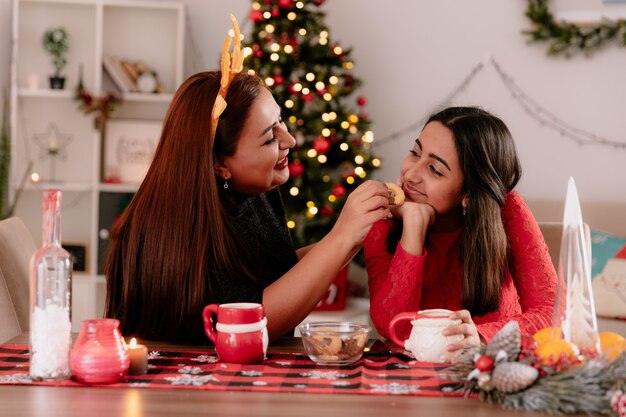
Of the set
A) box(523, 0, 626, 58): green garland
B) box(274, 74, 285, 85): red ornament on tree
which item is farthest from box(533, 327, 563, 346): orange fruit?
box(523, 0, 626, 58): green garland

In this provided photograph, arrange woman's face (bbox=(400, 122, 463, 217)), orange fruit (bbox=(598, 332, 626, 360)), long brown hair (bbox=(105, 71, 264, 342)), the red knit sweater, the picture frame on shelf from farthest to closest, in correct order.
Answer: the picture frame on shelf < woman's face (bbox=(400, 122, 463, 217)) < the red knit sweater < long brown hair (bbox=(105, 71, 264, 342)) < orange fruit (bbox=(598, 332, 626, 360))

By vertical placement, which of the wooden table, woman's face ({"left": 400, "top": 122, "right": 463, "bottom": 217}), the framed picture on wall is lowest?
the wooden table

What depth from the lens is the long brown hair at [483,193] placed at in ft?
6.60

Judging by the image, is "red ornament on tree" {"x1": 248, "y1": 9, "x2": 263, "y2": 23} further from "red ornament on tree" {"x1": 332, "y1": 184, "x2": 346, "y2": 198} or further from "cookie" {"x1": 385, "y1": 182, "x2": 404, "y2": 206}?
"cookie" {"x1": 385, "y1": 182, "x2": 404, "y2": 206}

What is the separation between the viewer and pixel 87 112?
4500mm

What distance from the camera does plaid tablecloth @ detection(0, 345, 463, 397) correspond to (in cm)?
138

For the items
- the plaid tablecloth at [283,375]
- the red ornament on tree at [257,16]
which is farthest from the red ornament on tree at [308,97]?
the plaid tablecloth at [283,375]

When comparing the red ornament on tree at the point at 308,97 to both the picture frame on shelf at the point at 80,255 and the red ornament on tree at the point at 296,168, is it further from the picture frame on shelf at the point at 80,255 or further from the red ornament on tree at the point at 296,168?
the picture frame on shelf at the point at 80,255

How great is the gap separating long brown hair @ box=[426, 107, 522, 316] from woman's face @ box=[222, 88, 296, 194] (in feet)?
1.38

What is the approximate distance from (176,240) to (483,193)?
2.58ft

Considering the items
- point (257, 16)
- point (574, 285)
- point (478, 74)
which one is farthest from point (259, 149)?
point (478, 74)

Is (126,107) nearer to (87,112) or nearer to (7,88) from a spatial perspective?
(87,112)

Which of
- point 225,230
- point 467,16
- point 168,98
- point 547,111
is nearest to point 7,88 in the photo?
point 168,98

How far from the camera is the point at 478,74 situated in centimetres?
472
